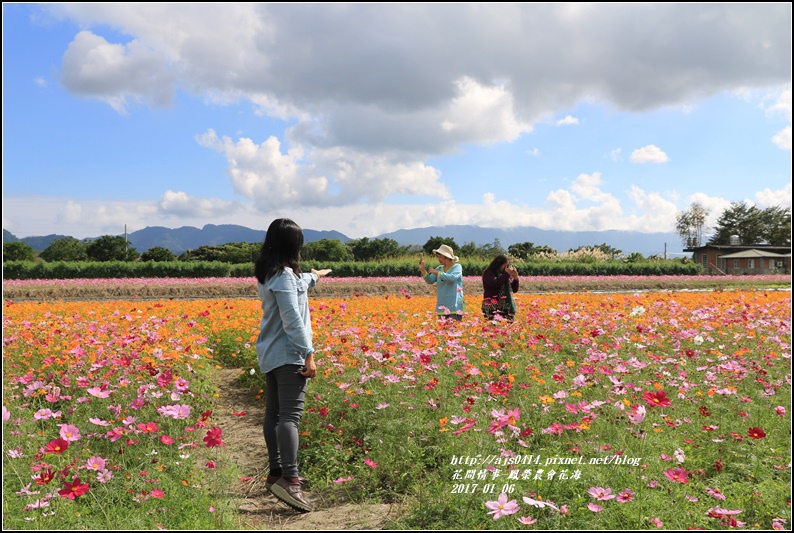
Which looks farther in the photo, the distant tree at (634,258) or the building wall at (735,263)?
the building wall at (735,263)

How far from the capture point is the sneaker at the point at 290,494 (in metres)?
3.56

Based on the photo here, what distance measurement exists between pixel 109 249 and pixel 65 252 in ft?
35.4

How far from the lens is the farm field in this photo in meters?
3.04

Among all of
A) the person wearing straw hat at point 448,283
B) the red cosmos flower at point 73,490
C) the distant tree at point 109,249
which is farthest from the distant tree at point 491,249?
the distant tree at point 109,249

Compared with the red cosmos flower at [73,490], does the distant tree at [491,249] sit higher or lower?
higher

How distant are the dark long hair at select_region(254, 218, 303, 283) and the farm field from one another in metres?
0.98

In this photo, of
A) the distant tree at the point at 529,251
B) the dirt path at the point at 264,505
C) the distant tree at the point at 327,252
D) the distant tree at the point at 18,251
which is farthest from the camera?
the distant tree at the point at 18,251

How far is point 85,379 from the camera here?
14.3 feet

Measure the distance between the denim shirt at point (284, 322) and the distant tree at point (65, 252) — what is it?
55.1 metres

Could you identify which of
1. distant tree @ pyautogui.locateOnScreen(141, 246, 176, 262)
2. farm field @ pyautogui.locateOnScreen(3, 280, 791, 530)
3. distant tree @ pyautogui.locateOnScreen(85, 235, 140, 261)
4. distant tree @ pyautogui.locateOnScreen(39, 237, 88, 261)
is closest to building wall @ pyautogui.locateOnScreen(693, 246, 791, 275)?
distant tree @ pyautogui.locateOnScreen(141, 246, 176, 262)

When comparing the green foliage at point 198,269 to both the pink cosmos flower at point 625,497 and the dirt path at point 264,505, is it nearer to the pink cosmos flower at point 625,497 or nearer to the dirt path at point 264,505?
the dirt path at point 264,505

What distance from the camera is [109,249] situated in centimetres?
4750

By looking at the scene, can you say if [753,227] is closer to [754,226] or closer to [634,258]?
[754,226]

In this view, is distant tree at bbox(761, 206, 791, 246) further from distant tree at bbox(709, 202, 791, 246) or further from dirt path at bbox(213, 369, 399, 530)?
dirt path at bbox(213, 369, 399, 530)
